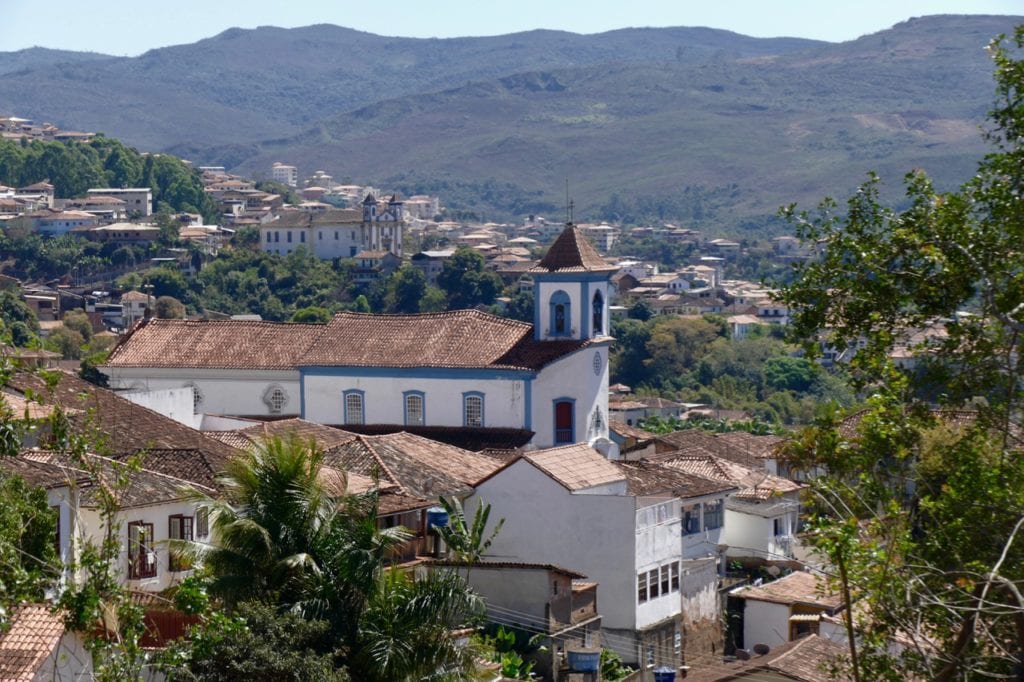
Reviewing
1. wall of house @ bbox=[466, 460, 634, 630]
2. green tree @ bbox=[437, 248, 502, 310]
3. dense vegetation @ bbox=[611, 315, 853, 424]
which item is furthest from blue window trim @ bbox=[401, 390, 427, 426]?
green tree @ bbox=[437, 248, 502, 310]

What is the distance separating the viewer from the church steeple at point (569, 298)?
3822 centimetres

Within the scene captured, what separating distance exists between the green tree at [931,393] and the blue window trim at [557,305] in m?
24.3

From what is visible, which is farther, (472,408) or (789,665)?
(472,408)

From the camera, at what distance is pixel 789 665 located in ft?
67.8

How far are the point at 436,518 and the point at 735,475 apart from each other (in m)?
10.4

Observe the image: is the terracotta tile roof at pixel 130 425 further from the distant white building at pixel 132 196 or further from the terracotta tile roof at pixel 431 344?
the distant white building at pixel 132 196

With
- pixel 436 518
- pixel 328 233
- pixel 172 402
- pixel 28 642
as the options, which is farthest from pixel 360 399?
pixel 328 233

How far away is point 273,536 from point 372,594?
106cm

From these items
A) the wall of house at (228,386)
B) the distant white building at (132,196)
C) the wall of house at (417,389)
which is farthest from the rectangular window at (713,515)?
the distant white building at (132,196)

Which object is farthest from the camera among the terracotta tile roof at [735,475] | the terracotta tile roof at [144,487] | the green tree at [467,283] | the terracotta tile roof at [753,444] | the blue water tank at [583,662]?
the green tree at [467,283]

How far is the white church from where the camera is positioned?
1451 inches

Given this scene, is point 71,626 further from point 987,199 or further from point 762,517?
point 762,517

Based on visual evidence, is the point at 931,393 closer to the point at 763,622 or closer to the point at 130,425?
the point at 763,622

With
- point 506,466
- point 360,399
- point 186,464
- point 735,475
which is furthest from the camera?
point 360,399
